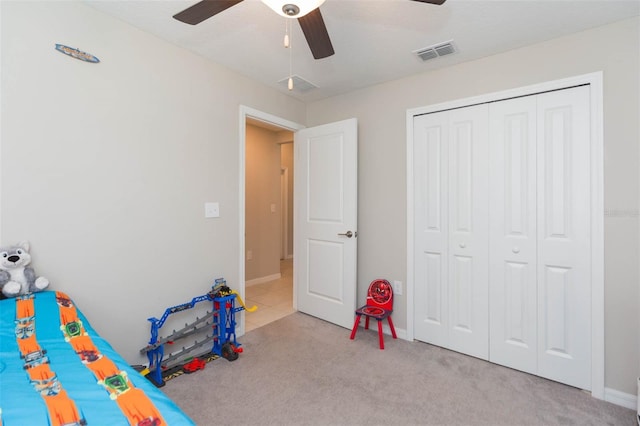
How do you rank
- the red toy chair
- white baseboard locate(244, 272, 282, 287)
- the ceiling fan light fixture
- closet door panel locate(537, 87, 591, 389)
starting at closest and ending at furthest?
1. the ceiling fan light fixture
2. closet door panel locate(537, 87, 591, 389)
3. the red toy chair
4. white baseboard locate(244, 272, 282, 287)

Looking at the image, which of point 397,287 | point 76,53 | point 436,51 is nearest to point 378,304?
point 397,287

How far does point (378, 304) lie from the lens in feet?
9.50

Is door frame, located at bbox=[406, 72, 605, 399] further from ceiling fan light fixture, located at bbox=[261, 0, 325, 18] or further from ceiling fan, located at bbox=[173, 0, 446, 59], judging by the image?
ceiling fan light fixture, located at bbox=[261, 0, 325, 18]

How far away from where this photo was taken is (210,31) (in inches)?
85.6

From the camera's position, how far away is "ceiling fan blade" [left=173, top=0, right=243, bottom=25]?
4.54 ft

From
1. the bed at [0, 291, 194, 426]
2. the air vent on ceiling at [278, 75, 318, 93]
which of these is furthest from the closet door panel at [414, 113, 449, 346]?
the bed at [0, 291, 194, 426]

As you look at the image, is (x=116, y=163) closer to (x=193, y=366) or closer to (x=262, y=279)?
(x=193, y=366)

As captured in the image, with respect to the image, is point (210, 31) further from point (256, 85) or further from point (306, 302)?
point (306, 302)

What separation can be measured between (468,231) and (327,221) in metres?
1.35

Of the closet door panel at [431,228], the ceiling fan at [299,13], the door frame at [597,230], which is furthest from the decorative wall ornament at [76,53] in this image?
the door frame at [597,230]

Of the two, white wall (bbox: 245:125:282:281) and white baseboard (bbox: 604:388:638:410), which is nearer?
white baseboard (bbox: 604:388:638:410)

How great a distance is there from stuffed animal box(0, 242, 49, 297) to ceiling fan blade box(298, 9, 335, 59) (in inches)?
73.8

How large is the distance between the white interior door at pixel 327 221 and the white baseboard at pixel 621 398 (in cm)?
184

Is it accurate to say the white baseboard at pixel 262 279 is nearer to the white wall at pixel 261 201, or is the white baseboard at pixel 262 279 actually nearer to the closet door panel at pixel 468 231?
the white wall at pixel 261 201
